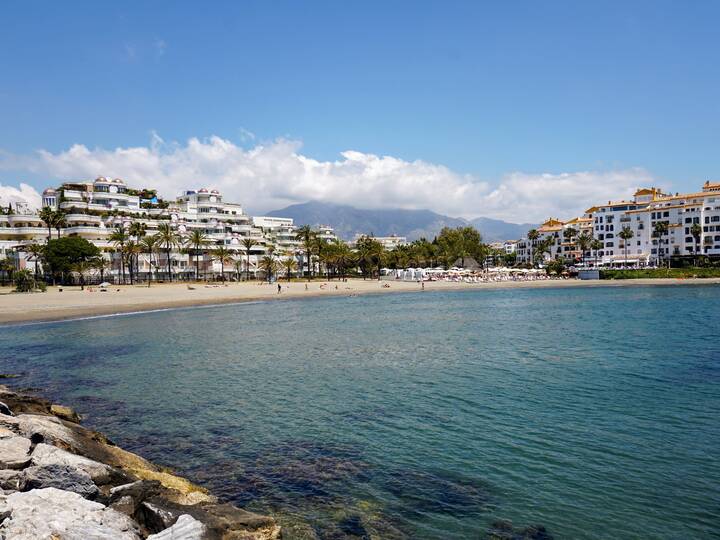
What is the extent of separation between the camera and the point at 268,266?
106m

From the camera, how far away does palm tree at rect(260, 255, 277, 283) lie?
10595 centimetres

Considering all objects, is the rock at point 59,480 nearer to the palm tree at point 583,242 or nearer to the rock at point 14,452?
the rock at point 14,452

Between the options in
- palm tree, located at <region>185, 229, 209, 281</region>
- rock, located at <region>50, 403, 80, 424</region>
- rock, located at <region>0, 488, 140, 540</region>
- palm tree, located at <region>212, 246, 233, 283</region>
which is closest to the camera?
rock, located at <region>0, 488, 140, 540</region>

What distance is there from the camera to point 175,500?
10.1 meters

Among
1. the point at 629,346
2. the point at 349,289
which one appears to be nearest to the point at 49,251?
the point at 349,289

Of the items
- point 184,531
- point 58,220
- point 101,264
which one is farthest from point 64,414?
point 58,220

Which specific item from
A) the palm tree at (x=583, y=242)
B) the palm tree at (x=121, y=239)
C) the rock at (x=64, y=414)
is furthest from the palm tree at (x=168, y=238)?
the palm tree at (x=583, y=242)

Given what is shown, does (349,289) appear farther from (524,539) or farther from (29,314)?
(524,539)

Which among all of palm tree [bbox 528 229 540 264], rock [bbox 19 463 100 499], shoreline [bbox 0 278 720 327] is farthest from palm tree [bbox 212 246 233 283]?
rock [bbox 19 463 100 499]

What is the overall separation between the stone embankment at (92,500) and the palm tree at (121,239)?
274ft

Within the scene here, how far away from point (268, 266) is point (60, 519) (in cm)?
9994

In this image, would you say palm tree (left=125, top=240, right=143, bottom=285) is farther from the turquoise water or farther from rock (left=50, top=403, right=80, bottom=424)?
rock (left=50, top=403, right=80, bottom=424)

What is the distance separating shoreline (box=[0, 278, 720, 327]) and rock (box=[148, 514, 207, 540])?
4812cm

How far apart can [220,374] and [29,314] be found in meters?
36.6
